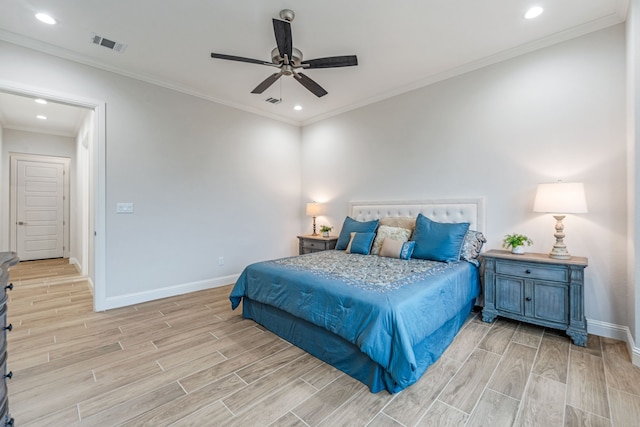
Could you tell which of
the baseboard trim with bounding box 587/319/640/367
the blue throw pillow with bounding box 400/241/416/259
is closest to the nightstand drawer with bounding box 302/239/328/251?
the blue throw pillow with bounding box 400/241/416/259

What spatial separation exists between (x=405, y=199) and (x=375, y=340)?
2.61 metres

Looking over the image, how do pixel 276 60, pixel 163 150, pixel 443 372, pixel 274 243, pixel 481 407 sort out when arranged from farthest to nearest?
pixel 274 243, pixel 163 150, pixel 276 60, pixel 443 372, pixel 481 407

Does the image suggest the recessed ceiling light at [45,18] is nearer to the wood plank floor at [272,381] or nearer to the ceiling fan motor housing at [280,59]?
the ceiling fan motor housing at [280,59]

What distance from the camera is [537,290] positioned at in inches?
104

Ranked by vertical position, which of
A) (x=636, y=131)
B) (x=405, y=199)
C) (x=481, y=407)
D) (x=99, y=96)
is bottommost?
(x=481, y=407)

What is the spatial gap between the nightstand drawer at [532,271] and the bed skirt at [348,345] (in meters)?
0.53

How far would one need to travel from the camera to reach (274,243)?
514cm

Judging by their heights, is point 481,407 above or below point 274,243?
below

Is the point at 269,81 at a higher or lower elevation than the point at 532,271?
higher

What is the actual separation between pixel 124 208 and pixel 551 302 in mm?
4723

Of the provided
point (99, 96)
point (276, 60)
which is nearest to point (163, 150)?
point (99, 96)

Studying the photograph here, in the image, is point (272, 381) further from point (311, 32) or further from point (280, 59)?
point (311, 32)

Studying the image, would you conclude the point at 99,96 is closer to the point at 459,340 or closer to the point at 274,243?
the point at 274,243

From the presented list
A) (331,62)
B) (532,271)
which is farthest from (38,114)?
(532,271)
